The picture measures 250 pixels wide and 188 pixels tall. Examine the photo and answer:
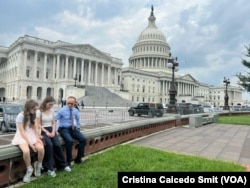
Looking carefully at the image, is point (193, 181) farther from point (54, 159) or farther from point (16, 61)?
point (16, 61)

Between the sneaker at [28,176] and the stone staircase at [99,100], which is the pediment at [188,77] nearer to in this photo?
the stone staircase at [99,100]

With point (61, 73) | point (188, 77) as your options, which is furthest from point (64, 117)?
point (188, 77)

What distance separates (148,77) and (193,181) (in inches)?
4606

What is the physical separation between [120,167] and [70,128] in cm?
186

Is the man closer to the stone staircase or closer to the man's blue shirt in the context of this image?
the man's blue shirt

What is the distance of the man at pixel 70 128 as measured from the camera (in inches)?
274

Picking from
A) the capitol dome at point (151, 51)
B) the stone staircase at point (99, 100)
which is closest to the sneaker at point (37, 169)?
the stone staircase at point (99, 100)

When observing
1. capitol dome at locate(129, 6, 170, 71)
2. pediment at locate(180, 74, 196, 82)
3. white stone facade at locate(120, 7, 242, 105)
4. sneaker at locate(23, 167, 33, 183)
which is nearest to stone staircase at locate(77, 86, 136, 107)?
white stone facade at locate(120, 7, 242, 105)

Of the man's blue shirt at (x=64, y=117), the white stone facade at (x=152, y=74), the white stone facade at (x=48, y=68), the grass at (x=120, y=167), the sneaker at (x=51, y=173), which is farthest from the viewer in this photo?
the white stone facade at (x=152, y=74)

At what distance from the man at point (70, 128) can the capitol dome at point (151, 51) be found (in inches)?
4793

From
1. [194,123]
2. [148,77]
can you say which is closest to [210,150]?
[194,123]

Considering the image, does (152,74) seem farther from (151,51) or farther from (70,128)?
(70,128)

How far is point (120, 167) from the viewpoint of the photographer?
6520mm

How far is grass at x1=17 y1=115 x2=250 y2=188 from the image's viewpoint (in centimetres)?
536
